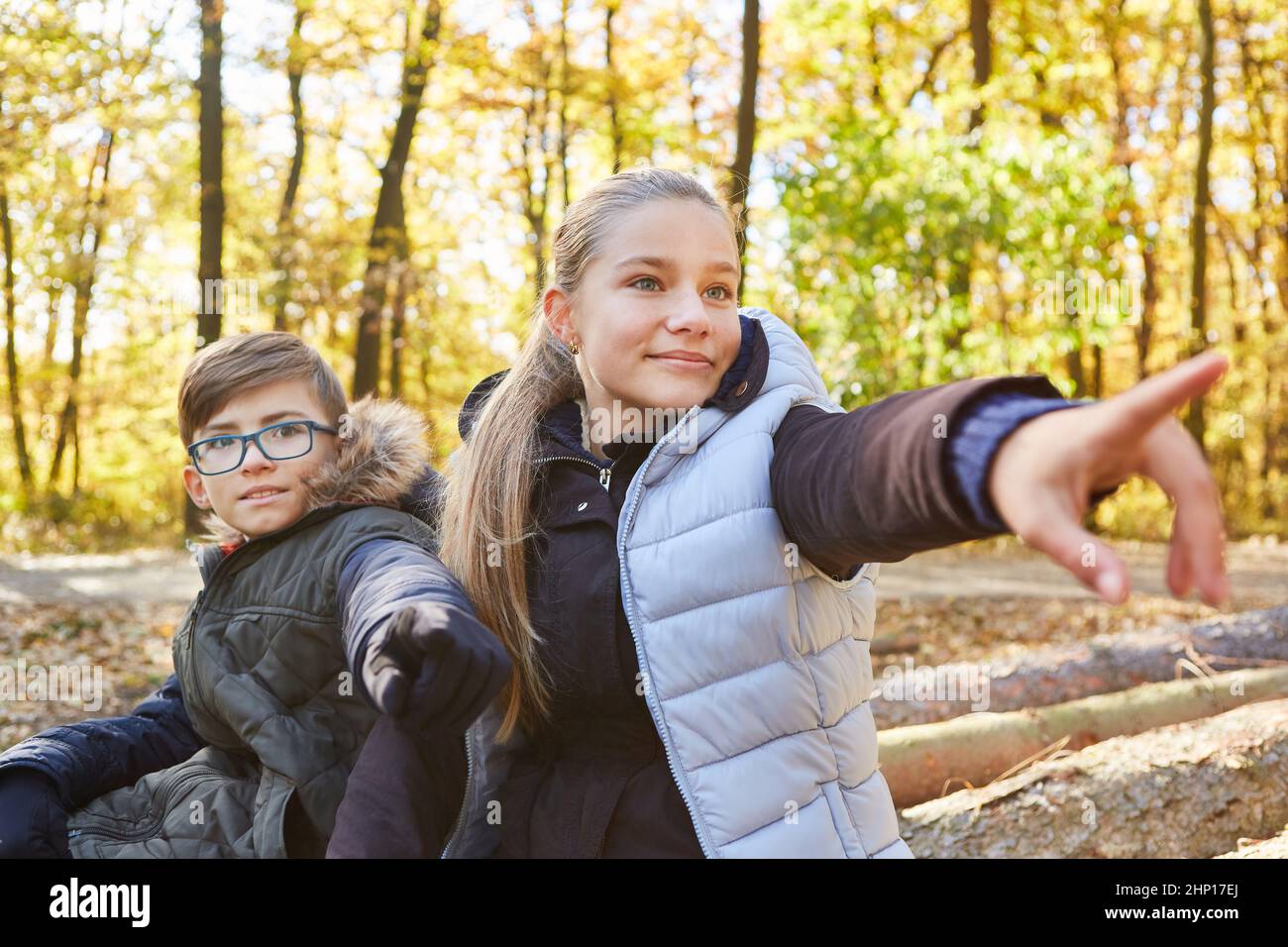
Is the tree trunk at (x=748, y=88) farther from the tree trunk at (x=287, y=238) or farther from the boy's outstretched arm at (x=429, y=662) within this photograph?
the boy's outstretched arm at (x=429, y=662)

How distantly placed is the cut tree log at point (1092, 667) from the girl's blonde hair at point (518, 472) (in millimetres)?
2575

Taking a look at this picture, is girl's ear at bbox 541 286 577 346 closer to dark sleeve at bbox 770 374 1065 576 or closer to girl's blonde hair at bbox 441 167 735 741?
girl's blonde hair at bbox 441 167 735 741

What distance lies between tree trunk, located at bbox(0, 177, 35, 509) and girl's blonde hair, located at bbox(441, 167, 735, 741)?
17016 millimetres

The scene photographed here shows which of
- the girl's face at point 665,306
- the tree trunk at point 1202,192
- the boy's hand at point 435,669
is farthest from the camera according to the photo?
the tree trunk at point 1202,192

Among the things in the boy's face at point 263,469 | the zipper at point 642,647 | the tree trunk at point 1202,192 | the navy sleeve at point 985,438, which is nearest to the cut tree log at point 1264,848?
the zipper at point 642,647

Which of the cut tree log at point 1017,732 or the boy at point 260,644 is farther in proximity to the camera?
the cut tree log at point 1017,732

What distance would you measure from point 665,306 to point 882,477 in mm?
742

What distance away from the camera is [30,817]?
2.10 meters

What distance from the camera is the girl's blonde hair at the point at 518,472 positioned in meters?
2.05

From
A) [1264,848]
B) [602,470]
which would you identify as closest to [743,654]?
[602,470]

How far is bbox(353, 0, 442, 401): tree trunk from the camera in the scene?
41.9 ft

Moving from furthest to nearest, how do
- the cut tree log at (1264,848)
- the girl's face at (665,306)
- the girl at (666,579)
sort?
1. the cut tree log at (1264,848)
2. the girl's face at (665,306)
3. the girl at (666,579)
